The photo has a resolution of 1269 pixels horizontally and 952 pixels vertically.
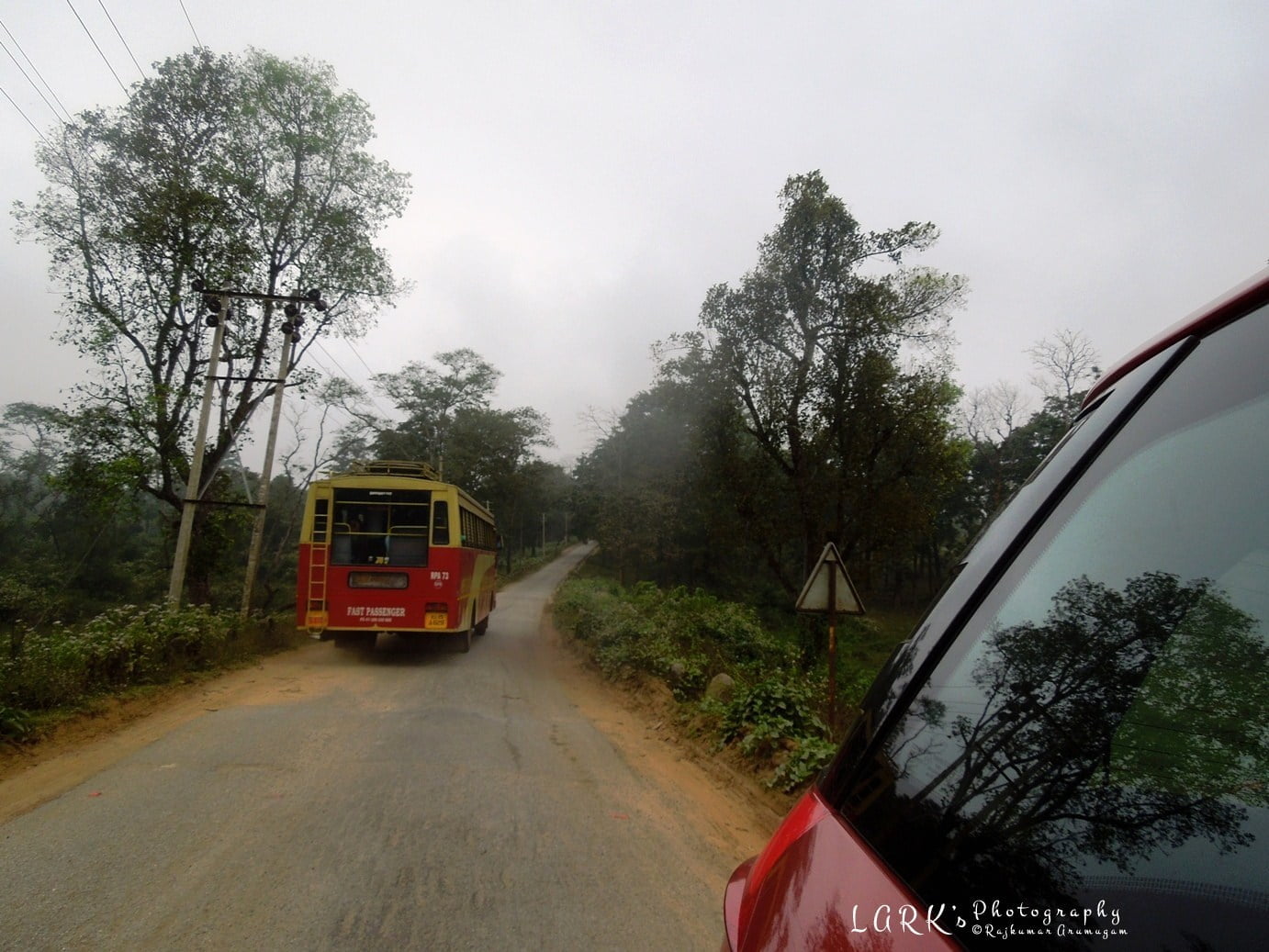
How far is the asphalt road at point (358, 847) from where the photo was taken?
326cm

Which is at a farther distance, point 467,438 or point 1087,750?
point 467,438

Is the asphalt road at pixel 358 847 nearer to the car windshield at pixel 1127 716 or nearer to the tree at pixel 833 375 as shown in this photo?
the car windshield at pixel 1127 716

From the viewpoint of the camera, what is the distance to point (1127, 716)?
2.94ft

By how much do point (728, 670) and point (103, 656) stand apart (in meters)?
7.25

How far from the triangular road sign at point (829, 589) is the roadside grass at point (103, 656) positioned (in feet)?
22.5

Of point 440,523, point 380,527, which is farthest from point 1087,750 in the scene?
point 380,527

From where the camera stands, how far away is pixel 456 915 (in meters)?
3.39

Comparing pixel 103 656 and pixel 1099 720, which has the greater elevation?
pixel 103 656

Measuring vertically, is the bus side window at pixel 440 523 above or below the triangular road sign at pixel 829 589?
above

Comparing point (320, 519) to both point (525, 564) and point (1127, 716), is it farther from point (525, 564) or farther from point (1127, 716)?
point (525, 564)

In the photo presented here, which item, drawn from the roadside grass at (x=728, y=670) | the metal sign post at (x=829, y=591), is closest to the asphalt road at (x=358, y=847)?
the roadside grass at (x=728, y=670)

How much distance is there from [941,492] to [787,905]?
16.8m

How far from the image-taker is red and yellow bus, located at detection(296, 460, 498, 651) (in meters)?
10.8

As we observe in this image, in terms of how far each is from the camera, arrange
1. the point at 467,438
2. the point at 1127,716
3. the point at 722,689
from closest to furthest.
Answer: the point at 1127,716 < the point at 722,689 < the point at 467,438
